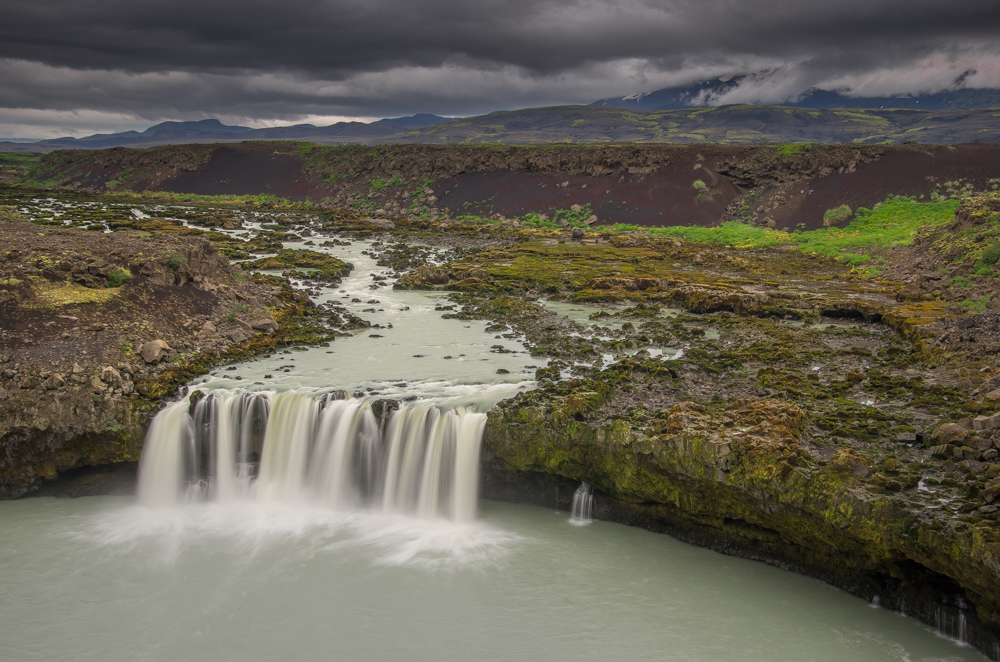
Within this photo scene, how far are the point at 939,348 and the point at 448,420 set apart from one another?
16.7 m

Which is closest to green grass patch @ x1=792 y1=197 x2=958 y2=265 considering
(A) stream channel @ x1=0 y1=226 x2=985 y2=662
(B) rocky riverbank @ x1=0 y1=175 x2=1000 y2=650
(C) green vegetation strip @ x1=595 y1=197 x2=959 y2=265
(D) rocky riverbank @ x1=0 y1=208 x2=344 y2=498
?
(C) green vegetation strip @ x1=595 y1=197 x2=959 y2=265

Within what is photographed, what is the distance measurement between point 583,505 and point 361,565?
5.84 metres

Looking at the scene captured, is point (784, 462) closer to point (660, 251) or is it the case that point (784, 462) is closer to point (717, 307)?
point (717, 307)

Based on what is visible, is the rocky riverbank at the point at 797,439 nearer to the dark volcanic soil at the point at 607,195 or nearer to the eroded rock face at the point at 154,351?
the eroded rock face at the point at 154,351

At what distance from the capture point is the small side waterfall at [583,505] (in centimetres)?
1702

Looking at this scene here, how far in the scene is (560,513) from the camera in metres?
17.3

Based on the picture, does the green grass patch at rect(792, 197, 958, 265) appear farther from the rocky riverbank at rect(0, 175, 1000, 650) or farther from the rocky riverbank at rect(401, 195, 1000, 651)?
the rocky riverbank at rect(401, 195, 1000, 651)

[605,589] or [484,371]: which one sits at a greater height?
[484,371]

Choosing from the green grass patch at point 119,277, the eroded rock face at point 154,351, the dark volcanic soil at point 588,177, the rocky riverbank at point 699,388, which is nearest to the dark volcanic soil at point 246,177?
the dark volcanic soil at point 588,177

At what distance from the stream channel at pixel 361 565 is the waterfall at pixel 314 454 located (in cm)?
5

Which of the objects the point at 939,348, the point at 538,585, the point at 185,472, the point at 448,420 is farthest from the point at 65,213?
the point at 939,348

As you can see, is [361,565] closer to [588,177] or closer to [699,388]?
[699,388]

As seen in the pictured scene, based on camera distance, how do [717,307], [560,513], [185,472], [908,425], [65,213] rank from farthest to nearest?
[65,213]
[717,307]
[185,472]
[560,513]
[908,425]

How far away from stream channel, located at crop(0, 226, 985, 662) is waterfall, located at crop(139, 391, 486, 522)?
5 centimetres
